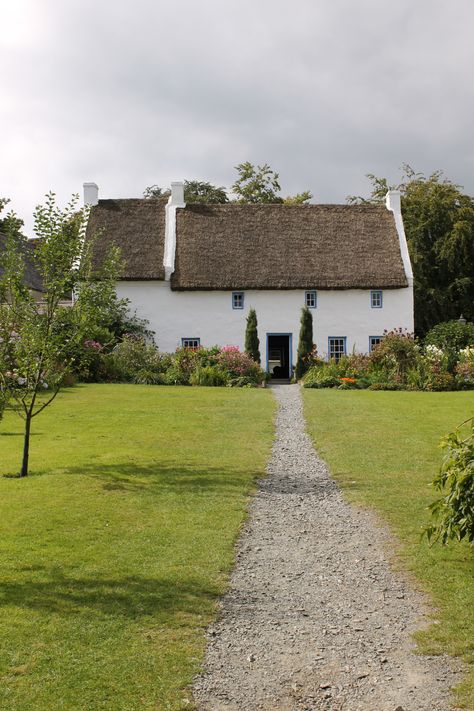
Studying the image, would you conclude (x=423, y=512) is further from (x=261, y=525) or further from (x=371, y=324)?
(x=371, y=324)

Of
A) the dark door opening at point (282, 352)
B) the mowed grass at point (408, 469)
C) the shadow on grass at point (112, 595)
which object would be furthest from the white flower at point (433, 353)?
the shadow on grass at point (112, 595)

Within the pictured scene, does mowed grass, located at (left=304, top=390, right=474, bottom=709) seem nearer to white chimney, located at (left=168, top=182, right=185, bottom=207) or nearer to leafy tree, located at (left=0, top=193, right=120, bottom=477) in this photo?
leafy tree, located at (left=0, top=193, right=120, bottom=477)

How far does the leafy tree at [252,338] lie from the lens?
106 feet

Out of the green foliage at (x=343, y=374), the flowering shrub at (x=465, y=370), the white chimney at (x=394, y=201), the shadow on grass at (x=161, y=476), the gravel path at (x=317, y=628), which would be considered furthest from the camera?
the white chimney at (x=394, y=201)

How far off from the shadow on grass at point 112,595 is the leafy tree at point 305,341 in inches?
986

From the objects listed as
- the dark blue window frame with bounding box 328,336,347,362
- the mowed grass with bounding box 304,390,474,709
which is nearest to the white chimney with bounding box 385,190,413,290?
the dark blue window frame with bounding box 328,336,347,362

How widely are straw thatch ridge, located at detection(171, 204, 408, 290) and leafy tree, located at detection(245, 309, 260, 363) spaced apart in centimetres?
158

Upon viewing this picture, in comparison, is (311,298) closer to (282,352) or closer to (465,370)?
(282,352)

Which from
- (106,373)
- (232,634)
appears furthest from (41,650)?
(106,373)

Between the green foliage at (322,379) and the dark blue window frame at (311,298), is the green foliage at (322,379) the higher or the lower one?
the lower one

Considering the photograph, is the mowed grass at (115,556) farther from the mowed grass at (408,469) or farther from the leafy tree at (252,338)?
the leafy tree at (252,338)

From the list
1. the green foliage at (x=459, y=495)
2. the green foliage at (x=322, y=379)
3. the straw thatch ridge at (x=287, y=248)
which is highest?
the straw thatch ridge at (x=287, y=248)

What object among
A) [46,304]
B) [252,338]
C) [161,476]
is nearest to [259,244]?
[252,338]

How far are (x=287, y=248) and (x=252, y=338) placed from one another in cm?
493
